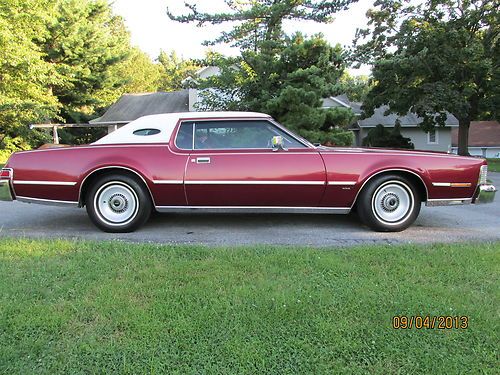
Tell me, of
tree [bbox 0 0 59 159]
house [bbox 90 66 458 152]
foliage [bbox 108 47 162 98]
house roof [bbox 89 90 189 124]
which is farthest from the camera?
foliage [bbox 108 47 162 98]

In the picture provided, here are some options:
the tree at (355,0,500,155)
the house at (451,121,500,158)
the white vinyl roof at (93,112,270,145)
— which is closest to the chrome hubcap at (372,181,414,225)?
the white vinyl roof at (93,112,270,145)

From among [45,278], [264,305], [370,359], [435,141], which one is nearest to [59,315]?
[45,278]

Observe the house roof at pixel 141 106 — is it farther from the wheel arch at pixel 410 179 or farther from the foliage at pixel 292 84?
the wheel arch at pixel 410 179

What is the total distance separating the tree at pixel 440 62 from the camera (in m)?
21.3

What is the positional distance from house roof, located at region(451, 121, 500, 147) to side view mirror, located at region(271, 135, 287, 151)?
132ft

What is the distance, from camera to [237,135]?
5.08m

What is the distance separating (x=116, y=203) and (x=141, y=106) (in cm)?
2490

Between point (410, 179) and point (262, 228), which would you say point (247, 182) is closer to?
point (262, 228)

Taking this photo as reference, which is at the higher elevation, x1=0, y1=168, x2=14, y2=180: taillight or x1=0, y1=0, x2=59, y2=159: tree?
x1=0, y1=0, x2=59, y2=159: tree

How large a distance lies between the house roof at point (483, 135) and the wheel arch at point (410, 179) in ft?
130

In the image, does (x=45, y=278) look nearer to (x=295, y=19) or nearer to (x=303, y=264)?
(x=303, y=264)

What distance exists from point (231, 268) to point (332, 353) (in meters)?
1.38

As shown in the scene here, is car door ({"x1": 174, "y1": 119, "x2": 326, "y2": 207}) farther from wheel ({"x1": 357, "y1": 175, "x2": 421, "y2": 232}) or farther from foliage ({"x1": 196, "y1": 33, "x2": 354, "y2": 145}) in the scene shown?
foliage ({"x1": 196, "y1": 33, "x2": 354, "y2": 145})

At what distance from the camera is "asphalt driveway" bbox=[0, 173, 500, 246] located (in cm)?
464
